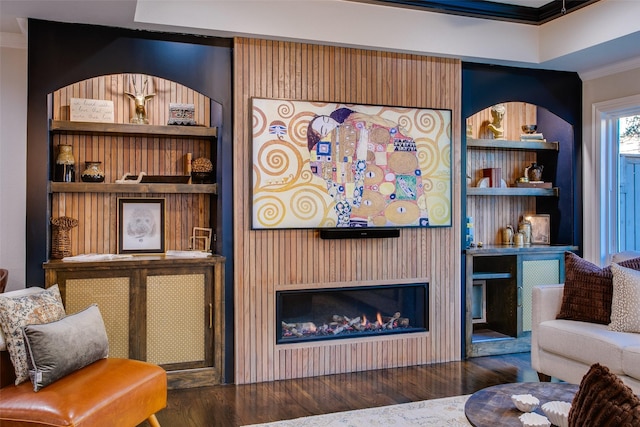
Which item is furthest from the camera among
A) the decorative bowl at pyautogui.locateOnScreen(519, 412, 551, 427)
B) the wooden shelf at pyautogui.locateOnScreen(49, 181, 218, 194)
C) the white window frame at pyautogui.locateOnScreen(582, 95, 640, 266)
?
the white window frame at pyautogui.locateOnScreen(582, 95, 640, 266)

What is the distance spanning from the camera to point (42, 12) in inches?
134

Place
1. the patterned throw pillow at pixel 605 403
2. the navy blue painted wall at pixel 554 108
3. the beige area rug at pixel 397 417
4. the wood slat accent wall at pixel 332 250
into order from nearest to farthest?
the patterned throw pillow at pixel 605 403
the beige area rug at pixel 397 417
the wood slat accent wall at pixel 332 250
the navy blue painted wall at pixel 554 108

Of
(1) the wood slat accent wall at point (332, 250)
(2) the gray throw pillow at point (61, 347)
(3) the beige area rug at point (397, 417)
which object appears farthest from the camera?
(1) the wood slat accent wall at point (332, 250)

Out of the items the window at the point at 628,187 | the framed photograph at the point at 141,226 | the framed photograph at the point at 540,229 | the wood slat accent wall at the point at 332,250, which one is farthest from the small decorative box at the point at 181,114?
the window at the point at 628,187

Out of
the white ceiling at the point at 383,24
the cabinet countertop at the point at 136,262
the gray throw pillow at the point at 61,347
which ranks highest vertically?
the white ceiling at the point at 383,24

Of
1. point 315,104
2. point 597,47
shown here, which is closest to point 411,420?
point 315,104

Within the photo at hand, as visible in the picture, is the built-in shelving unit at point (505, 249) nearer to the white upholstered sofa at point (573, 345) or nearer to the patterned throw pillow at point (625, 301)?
the white upholstered sofa at point (573, 345)

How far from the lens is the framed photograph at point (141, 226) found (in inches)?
161

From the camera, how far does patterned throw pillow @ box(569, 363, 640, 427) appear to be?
101 centimetres

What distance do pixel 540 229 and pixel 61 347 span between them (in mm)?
4351

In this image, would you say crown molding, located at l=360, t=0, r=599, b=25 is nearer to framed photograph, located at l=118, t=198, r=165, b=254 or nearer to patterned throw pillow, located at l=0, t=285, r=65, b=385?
framed photograph, located at l=118, t=198, r=165, b=254

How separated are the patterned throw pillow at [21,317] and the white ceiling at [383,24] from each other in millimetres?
1781

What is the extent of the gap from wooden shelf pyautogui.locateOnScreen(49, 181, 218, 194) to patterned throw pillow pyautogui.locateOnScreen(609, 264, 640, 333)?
2836mm

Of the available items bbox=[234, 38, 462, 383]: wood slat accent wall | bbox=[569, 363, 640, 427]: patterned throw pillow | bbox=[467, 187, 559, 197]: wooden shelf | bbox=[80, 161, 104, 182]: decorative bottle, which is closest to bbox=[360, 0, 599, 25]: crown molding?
bbox=[234, 38, 462, 383]: wood slat accent wall
